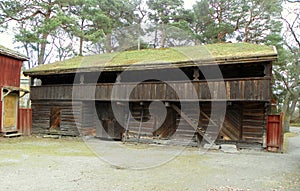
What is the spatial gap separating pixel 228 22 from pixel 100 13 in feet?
46.8

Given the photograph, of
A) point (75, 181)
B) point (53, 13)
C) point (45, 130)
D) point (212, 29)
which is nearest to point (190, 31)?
point (212, 29)

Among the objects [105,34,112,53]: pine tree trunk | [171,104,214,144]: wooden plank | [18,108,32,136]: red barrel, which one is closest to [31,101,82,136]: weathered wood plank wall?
[18,108,32,136]: red barrel

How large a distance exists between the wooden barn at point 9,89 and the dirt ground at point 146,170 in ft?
18.2

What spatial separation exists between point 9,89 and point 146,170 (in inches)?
512

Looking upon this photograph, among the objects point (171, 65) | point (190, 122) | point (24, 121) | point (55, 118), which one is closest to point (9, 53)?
point (24, 121)

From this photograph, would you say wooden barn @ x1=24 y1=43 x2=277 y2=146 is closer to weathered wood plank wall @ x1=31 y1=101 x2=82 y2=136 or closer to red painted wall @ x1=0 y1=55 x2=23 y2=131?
weathered wood plank wall @ x1=31 y1=101 x2=82 y2=136

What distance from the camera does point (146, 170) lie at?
31.5ft

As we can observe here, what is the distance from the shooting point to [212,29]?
31.7 m

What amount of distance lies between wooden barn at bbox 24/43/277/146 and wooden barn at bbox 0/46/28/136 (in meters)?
1.12

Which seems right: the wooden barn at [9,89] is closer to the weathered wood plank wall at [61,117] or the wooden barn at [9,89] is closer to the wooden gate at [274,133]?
the weathered wood plank wall at [61,117]

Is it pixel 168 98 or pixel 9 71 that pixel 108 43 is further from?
pixel 168 98

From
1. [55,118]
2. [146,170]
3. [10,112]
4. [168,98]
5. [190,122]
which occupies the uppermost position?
[168,98]

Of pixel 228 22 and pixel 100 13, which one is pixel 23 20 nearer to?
pixel 100 13

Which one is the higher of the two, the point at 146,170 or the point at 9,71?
the point at 9,71
